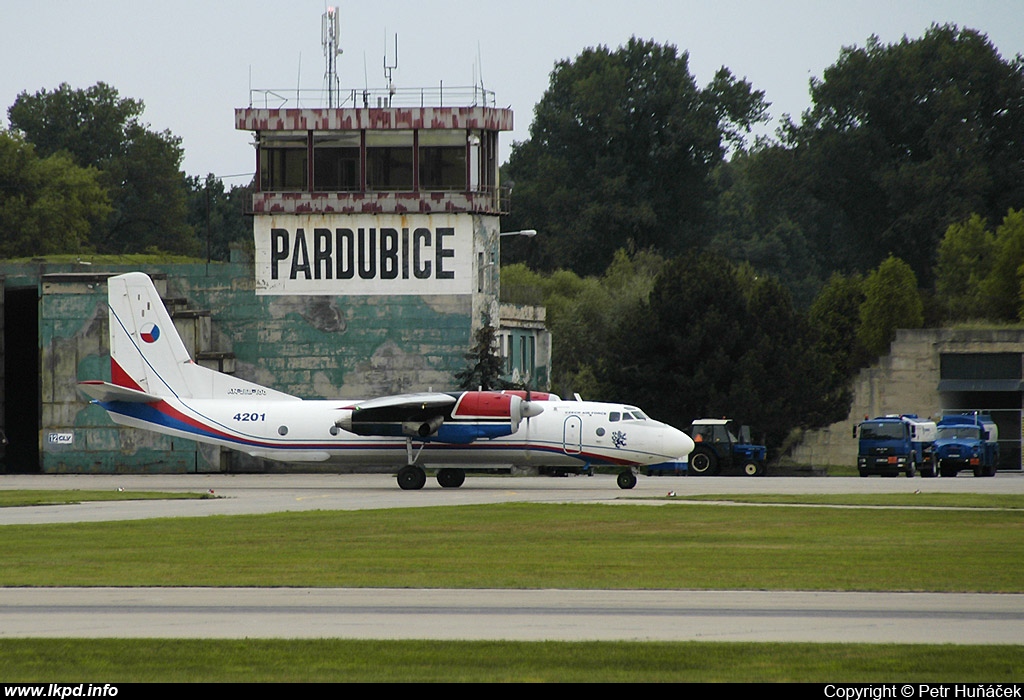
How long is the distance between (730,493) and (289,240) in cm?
2340

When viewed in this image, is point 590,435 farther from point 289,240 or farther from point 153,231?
point 153,231

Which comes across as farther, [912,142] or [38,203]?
[912,142]

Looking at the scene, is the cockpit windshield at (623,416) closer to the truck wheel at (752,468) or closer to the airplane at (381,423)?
the airplane at (381,423)

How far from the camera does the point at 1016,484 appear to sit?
43031 millimetres

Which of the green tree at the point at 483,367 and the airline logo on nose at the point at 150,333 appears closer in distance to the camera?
the airline logo on nose at the point at 150,333

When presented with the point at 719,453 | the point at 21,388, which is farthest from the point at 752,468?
the point at 21,388

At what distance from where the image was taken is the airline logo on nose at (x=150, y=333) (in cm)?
4584

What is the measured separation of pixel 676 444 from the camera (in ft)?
132

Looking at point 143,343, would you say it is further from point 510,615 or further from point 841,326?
point 841,326

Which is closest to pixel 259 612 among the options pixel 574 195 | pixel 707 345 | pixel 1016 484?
pixel 1016 484

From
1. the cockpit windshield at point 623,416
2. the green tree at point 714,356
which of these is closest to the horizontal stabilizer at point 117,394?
the cockpit windshield at point 623,416

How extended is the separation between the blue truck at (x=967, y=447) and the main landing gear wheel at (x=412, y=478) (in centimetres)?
2194

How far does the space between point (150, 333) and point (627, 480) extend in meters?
16.9

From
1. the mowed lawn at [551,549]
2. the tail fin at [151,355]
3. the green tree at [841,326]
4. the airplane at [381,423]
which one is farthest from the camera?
the green tree at [841,326]
